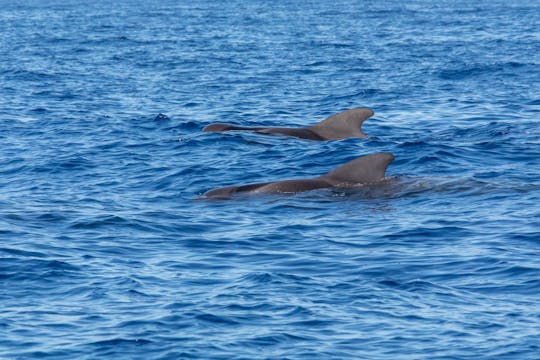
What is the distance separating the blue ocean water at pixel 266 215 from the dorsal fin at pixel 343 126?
792 mm

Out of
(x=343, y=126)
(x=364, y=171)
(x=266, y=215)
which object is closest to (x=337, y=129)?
(x=343, y=126)

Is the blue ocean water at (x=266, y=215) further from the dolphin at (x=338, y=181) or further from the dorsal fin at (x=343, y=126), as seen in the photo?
the dorsal fin at (x=343, y=126)

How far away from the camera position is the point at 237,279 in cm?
1529

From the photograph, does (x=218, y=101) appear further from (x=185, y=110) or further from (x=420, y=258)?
(x=420, y=258)

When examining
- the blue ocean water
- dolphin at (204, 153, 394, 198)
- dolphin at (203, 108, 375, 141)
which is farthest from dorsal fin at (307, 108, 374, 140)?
dolphin at (204, 153, 394, 198)

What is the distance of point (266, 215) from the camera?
19.2 meters

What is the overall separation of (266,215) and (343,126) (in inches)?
326

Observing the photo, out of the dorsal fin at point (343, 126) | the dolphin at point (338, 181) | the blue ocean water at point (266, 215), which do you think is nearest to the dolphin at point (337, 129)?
the dorsal fin at point (343, 126)

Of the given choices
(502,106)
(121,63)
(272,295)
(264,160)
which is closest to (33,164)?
(264,160)

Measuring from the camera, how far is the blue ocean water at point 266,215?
521 inches

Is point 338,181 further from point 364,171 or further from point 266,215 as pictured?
point 266,215

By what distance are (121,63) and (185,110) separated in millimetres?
13570

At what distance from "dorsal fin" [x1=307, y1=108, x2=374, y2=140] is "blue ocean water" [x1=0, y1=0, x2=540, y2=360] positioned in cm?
79

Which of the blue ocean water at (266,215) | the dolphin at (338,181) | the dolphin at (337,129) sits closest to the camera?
the blue ocean water at (266,215)
